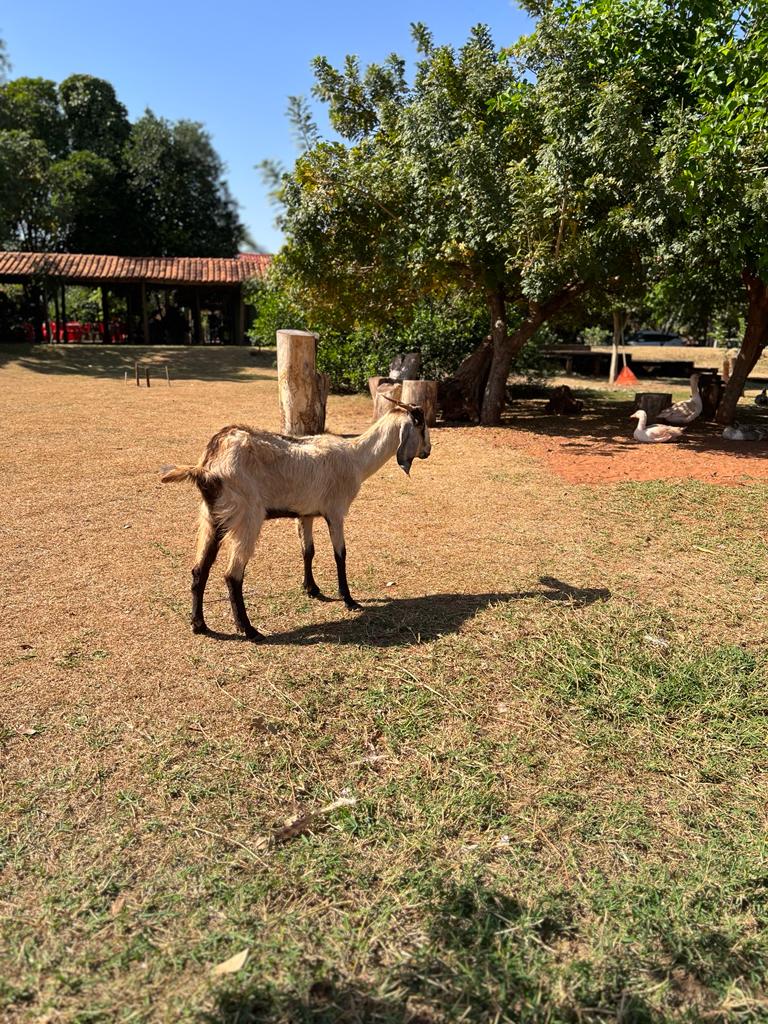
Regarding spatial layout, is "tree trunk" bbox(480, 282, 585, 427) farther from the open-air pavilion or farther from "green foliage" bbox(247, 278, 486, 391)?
the open-air pavilion

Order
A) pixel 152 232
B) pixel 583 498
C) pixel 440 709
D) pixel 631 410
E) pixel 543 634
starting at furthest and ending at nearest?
pixel 152 232, pixel 631 410, pixel 583 498, pixel 543 634, pixel 440 709

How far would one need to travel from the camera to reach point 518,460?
415 inches

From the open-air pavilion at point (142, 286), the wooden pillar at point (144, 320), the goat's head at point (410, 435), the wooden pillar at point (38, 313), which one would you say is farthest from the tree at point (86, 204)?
the goat's head at point (410, 435)

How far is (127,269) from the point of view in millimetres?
28016

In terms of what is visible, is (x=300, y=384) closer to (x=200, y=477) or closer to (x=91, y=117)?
(x=200, y=477)

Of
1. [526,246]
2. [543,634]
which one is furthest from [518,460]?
[543,634]

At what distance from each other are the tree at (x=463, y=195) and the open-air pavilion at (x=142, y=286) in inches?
513

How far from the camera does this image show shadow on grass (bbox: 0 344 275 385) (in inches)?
879

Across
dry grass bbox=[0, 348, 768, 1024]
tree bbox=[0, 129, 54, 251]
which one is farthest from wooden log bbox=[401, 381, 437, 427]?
tree bbox=[0, 129, 54, 251]

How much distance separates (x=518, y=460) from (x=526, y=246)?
3.30 m

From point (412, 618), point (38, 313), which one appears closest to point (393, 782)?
point (412, 618)

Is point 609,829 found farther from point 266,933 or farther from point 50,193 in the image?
point 50,193

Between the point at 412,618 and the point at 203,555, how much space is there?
150cm

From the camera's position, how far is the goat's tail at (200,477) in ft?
14.3
